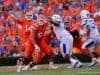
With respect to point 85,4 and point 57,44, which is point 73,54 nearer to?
point 57,44

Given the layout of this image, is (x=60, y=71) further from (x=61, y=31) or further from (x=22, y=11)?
(x=22, y=11)

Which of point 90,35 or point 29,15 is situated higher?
point 29,15

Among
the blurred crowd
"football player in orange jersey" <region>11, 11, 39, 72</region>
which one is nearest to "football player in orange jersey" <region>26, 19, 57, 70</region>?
"football player in orange jersey" <region>11, 11, 39, 72</region>

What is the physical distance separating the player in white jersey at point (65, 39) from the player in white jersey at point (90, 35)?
32cm

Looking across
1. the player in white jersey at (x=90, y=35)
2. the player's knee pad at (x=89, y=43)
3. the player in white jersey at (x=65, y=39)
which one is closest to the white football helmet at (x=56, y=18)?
the player in white jersey at (x=65, y=39)

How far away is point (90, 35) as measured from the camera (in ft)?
35.4

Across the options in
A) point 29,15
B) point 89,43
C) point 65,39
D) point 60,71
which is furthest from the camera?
point 29,15

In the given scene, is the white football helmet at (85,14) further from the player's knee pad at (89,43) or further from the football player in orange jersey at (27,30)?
the football player in orange jersey at (27,30)

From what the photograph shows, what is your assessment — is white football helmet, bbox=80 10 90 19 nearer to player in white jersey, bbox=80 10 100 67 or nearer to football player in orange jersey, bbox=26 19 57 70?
player in white jersey, bbox=80 10 100 67

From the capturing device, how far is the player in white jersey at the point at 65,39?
421 inches

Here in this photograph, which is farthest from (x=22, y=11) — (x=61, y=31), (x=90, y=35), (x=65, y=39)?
(x=90, y=35)

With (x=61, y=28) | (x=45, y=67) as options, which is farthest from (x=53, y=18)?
(x=45, y=67)

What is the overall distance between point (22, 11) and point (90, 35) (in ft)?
5.91

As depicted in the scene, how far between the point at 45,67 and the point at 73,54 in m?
0.68
